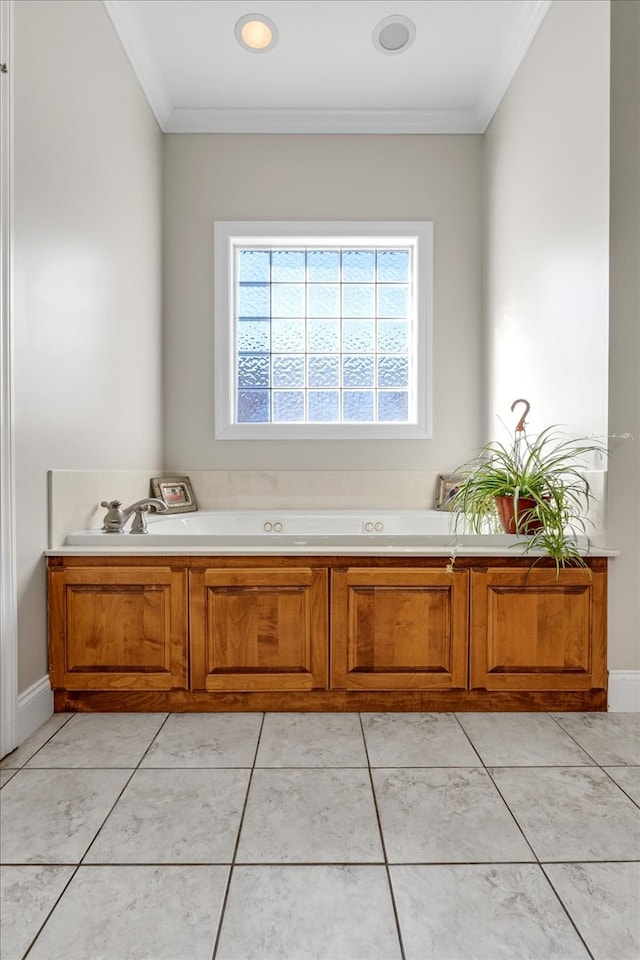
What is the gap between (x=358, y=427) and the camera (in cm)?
351

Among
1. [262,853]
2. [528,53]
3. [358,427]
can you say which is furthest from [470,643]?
[528,53]

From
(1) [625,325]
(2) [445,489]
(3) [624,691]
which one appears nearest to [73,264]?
(1) [625,325]

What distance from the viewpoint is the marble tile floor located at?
1.12 meters

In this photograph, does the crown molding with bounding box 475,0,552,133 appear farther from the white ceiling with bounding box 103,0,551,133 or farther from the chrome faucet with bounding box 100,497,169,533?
the chrome faucet with bounding box 100,497,169,533

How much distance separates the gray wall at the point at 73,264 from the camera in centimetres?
196

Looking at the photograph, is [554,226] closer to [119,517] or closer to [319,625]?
[319,625]

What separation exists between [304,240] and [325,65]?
85 centimetres

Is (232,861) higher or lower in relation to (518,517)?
lower

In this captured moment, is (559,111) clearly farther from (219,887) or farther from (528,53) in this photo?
(219,887)

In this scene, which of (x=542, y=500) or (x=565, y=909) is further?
(x=542, y=500)

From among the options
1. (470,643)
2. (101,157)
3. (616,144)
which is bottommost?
(470,643)

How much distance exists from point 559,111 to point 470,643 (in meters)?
2.15

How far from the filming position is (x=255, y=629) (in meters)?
2.13

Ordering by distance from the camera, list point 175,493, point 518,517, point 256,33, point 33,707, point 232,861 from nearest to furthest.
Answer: point 232,861, point 33,707, point 518,517, point 256,33, point 175,493
